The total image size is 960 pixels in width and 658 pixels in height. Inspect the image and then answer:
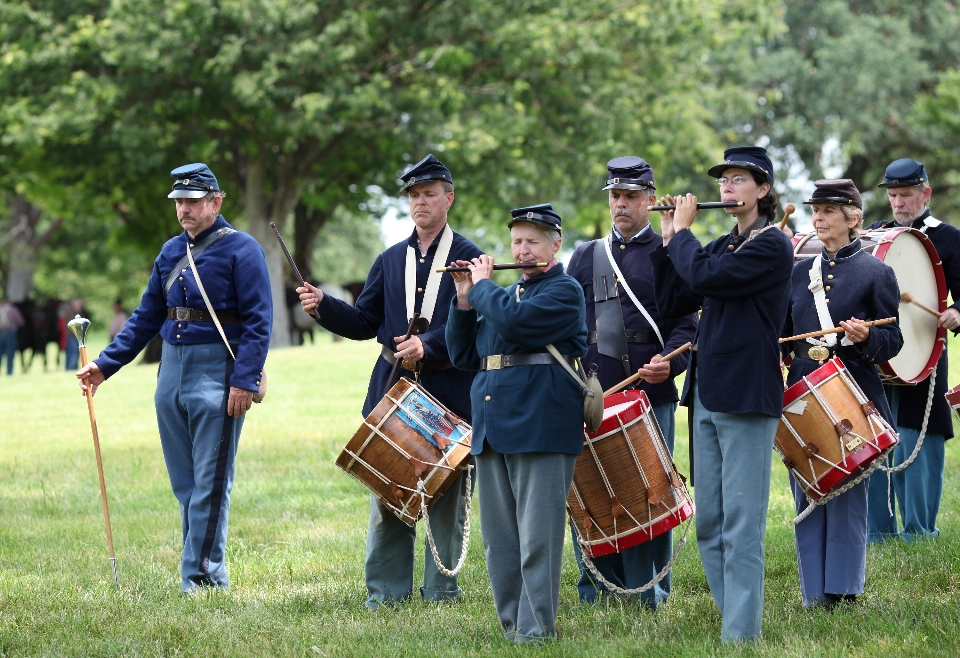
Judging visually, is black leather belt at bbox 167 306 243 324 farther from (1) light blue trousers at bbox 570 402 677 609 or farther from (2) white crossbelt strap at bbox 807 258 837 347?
(2) white crossbelt strap at bbox 807 258 837 347

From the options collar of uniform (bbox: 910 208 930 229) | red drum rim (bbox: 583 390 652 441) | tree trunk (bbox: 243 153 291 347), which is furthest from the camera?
tree trunk (bbox: 243 153 291 347)

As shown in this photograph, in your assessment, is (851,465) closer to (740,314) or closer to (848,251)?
(740,314)

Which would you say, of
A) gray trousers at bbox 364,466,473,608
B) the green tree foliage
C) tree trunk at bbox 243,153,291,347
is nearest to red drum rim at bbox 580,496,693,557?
gray trousers at bbox 364,466,473,608

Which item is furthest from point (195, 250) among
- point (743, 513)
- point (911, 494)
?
point (911, 494)

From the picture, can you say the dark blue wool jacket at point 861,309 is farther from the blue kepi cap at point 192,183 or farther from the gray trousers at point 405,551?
the blue kepi cap at point 192,183

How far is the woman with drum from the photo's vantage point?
21.5ft

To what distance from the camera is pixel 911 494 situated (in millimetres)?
8445

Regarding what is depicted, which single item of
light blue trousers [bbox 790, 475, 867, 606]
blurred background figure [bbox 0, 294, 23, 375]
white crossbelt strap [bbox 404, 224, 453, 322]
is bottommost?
blurred background figure [bbox 0, 294, 23, 375]

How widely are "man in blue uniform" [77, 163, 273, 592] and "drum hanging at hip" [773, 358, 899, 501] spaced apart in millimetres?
3095

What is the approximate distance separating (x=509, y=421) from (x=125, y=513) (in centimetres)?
547

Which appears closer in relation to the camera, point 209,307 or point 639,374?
point 639,374

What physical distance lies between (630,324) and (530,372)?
4.26ft

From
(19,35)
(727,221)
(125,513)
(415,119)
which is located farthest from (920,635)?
(727,221)

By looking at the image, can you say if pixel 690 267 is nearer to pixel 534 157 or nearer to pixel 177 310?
pixel 177 310
